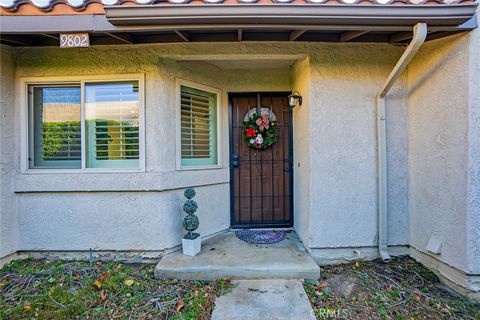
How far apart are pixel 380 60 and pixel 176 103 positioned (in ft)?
10.1

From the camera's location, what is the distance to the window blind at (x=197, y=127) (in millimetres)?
4098

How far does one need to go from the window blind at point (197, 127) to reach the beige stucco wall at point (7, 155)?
7.79 ft

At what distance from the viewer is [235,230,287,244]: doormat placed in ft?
13.6

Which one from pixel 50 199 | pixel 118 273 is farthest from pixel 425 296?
pixel 50 199

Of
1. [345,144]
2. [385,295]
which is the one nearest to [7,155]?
[345,144]

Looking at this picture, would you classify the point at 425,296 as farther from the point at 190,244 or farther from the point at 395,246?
the point at 190,244

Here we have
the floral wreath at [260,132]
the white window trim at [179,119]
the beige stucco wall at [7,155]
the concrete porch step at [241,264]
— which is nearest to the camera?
the concrete porch step at [241,264]

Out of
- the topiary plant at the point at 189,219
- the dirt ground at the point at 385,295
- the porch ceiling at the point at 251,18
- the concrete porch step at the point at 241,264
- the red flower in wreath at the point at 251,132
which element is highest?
the porch ceiling at the point at 251,18

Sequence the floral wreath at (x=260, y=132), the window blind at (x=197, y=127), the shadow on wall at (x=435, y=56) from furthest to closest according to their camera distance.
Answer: the floral wreath at (x=260, y=132) → the window blind at (x=197, y=127) → the shadow on wall at (x=435, y=56)

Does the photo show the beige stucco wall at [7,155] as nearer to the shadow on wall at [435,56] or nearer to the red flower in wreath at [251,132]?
the red flower in wreath at [251,132]

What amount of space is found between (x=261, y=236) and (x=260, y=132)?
1.85 meters

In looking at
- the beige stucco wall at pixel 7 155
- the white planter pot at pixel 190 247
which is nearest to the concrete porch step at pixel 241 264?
the white planter pot at pixel 190 247

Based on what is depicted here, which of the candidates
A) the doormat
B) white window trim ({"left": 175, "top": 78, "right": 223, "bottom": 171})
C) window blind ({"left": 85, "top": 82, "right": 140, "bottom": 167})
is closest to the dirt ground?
the doormat

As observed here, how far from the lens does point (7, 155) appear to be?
354 cm
